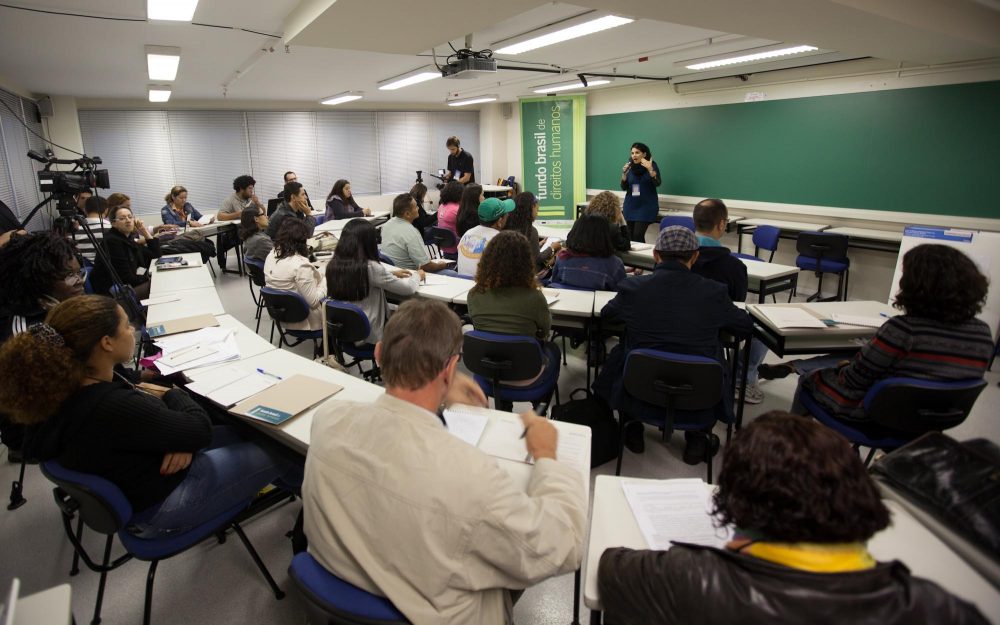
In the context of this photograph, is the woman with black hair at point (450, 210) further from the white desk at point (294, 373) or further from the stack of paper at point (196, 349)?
the white desk at point (294, 373)

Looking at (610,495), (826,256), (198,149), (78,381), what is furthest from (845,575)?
(198,149)

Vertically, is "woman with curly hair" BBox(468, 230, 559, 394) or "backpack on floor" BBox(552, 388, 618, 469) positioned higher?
"woman with curly hair" BBox(468, 230, 559, 394)

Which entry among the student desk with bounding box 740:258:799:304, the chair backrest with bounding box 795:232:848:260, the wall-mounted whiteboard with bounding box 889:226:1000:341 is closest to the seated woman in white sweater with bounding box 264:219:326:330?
the student desk with bounding box 740:258:799:304

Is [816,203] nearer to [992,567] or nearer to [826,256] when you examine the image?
[826,256]

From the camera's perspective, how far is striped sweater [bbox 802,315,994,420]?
6.87 ft

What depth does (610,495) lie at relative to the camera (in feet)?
4.80

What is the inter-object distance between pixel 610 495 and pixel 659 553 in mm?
422

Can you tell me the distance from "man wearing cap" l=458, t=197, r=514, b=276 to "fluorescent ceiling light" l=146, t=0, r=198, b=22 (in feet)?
7.81

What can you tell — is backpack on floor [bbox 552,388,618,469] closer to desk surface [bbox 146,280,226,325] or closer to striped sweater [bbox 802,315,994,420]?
striped sweater [bbox 802,315,994,420]

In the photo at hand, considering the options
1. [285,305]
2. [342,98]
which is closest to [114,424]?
[285,305]

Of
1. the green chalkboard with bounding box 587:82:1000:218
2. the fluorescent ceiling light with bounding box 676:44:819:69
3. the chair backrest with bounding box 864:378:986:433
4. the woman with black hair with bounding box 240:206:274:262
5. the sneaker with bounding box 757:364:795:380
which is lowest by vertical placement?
the sneaker with bounding box 757:364:795:380

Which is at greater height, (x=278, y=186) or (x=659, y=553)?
(x=278, y=186)

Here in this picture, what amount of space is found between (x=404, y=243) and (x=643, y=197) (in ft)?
14.4

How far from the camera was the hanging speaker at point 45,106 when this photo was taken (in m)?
7.52
